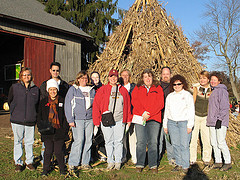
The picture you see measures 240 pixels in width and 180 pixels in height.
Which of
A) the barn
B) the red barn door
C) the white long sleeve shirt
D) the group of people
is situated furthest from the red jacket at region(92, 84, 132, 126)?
the red barn door

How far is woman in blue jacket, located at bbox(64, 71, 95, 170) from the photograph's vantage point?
4039mm

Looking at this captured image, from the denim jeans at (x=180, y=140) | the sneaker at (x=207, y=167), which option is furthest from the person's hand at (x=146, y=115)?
the sneaker at (x=207, y=167)

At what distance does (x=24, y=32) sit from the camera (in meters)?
11.8

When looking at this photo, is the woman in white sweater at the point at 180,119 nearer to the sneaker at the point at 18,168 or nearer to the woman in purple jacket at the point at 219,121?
the woman in purple jacket at the point at 219,121

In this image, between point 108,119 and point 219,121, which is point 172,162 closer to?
point 219,121

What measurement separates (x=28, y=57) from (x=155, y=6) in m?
7.86

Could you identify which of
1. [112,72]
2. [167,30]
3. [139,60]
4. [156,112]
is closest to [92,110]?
[112,72]

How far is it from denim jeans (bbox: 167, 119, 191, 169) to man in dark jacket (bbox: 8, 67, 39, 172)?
2562mm

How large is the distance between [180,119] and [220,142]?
38.6 inches

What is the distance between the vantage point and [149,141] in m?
4.07

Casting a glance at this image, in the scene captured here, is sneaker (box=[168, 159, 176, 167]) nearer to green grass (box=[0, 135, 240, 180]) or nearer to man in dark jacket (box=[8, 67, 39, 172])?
green grass (box=[0, 135, 240, 180])

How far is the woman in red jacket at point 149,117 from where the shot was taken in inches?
159

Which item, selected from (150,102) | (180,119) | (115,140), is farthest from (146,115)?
(115,140)

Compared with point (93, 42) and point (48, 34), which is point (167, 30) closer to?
point (48, 34)
